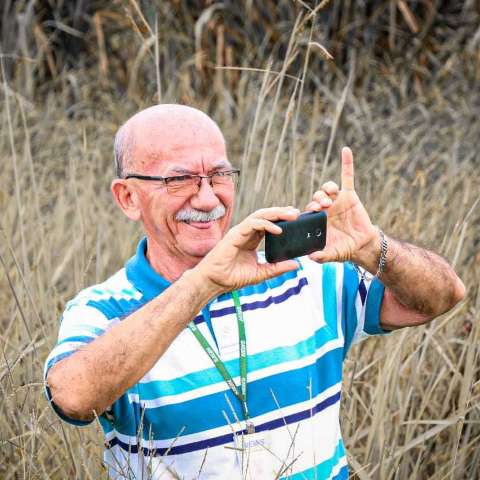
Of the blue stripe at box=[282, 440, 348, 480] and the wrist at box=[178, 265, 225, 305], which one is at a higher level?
the wrist at box=[178, 265, 225, 305]

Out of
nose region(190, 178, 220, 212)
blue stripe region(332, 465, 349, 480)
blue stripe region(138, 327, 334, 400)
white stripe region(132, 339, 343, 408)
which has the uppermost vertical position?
nose region(190, 178, 220, 212)

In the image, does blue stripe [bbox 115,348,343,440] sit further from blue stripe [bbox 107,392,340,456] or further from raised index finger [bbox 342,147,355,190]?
raised index finger [bbox 342,147,355,190]

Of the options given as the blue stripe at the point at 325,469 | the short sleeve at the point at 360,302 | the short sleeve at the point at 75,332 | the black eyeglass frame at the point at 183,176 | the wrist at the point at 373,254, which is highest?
the black eyeglass frame at the point at 183,176

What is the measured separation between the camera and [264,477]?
183cm

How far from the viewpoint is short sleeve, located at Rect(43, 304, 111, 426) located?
5.36 feet

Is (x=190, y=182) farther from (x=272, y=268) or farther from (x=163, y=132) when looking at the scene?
(x=272, y=268)

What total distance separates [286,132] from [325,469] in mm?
2348

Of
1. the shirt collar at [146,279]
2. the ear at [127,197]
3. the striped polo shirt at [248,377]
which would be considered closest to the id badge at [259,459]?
the striped polo shirt at [248,377]

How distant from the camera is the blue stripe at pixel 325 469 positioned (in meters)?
1.87

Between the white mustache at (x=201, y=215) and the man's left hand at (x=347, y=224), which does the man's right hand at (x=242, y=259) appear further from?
the white mustache at (x=201, y=215)

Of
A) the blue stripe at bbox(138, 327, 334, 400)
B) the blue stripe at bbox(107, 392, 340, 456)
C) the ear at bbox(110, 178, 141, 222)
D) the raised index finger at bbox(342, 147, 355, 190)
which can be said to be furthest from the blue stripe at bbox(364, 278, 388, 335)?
the ear at bbox(110, 178, 141, 222)

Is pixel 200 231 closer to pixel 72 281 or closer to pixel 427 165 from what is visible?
pixel 72 281

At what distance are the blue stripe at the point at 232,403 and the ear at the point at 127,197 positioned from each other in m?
0.47

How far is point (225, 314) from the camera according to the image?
6.15 ft
